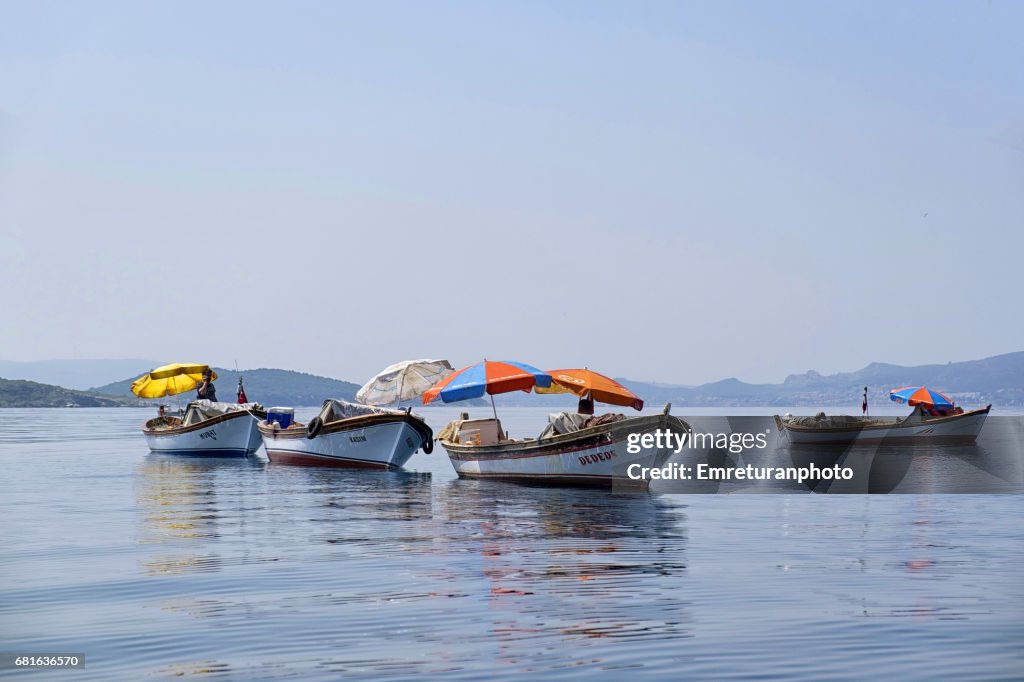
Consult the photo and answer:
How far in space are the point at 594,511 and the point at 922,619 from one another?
16.5 m

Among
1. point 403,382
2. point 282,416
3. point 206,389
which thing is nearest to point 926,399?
point 403,382

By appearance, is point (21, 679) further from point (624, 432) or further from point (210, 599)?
point (624, 432)

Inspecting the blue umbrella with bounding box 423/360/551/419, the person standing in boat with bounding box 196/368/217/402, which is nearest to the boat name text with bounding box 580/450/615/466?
the blue umbrella with bounding box 423/360/551/419

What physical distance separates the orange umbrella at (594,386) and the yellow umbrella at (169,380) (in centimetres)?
3488

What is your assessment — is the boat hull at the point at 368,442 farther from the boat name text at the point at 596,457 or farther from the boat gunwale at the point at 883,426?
the boat gunwale at the point at 883,426

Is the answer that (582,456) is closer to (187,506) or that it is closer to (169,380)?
(187,506)

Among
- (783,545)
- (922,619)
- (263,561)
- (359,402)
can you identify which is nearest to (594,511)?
(783,545)

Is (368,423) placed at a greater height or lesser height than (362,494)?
greater

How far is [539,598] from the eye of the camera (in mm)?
18984

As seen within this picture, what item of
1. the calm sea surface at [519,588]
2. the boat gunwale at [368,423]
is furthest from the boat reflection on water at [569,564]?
the boat gunwale at [368,423]

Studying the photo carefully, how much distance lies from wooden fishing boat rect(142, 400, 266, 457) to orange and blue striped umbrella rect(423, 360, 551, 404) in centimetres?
2369

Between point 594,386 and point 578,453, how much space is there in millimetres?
3074

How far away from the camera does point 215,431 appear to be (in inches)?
2584

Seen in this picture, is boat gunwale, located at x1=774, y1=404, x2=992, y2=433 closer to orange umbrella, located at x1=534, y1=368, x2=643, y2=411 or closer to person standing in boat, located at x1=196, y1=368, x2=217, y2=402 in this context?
orange umbrella, located at x1=534, y1=368, x2=643, y2=411
